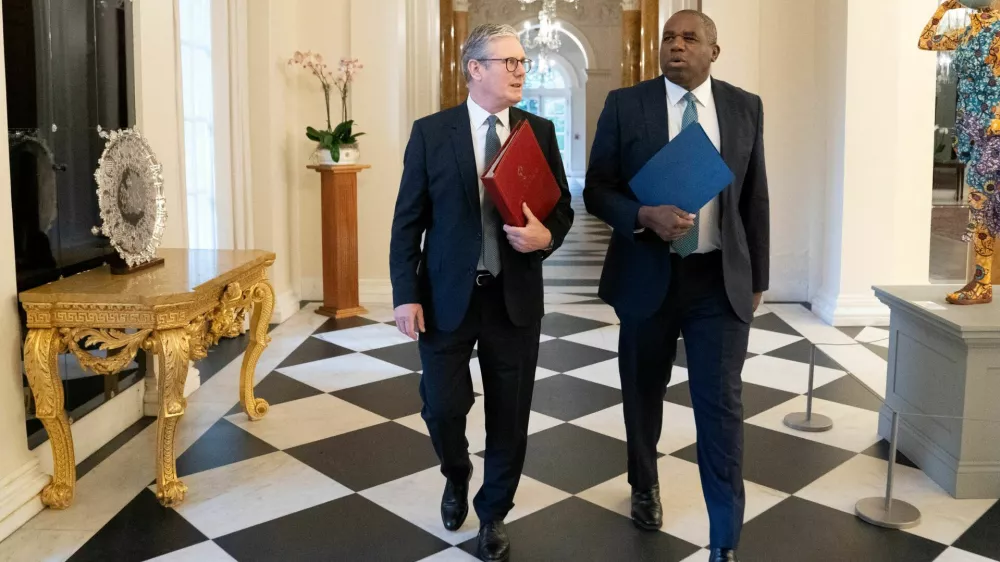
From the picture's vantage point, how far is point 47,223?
344 centimetres

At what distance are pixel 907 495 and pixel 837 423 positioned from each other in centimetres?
87

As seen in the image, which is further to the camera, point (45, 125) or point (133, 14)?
point (133, 14)

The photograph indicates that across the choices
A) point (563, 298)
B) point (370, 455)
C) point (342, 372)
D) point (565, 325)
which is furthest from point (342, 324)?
point (370, 455)

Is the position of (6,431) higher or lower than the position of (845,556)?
higher

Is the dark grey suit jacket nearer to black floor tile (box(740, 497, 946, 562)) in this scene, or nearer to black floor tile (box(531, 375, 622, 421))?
black floor tile (box(740, 497, 946, 562))

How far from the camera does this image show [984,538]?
9.97ft

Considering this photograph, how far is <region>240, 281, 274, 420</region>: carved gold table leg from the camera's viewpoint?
164 inches

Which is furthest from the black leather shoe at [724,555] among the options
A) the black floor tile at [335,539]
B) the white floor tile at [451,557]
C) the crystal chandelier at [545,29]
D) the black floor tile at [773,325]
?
the crystal chandelier at [545,29]

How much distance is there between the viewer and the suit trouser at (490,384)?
2.72m

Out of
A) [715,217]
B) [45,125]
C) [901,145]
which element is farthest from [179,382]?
[901,145]

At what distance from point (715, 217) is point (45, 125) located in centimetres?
245

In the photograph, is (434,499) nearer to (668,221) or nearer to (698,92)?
(668,221)

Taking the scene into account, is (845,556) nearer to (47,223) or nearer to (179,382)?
(179,382)

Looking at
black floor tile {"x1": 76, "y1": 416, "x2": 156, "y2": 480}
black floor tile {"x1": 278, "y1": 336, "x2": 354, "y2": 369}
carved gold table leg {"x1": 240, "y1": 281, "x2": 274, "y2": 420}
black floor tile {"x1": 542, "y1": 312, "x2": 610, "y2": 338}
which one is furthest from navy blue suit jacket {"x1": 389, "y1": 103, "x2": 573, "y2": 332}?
black floor tile {"x1": 542, "y1": 312, "x2": 610, "y2": 338}
